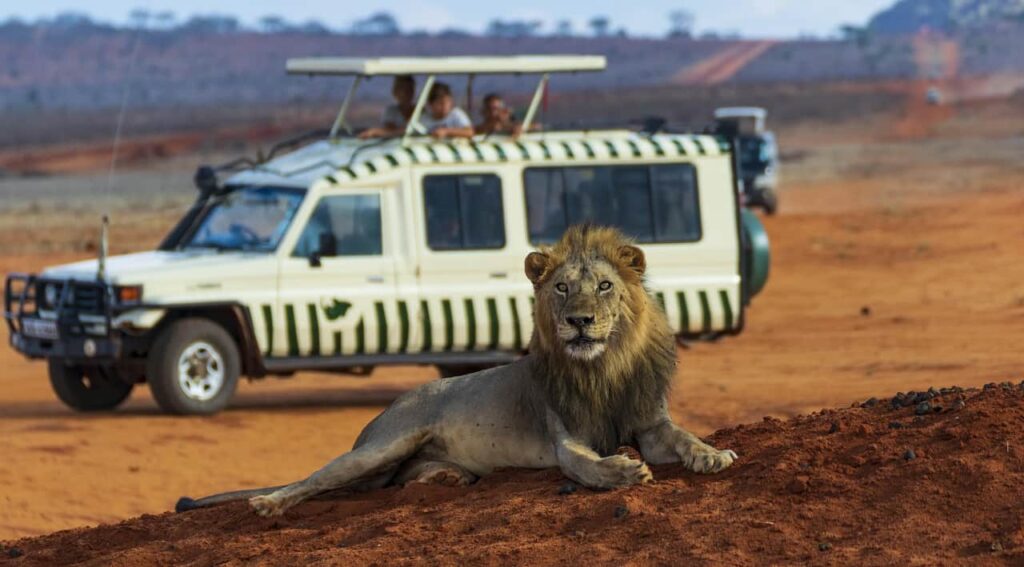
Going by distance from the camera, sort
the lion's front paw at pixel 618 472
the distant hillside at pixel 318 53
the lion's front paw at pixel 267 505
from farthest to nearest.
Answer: the distant hillside at pixel 318 53, the lion's front paw at pixel 267 505, the lion's front paw at pixel 618 472

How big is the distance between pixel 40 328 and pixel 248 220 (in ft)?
6.21

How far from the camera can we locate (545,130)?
60.6ft

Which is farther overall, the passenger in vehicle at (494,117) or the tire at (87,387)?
the passenger in vehicle at (494,117)

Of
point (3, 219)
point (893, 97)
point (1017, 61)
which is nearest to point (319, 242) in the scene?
point (3, 219)

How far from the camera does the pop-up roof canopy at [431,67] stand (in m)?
17.2

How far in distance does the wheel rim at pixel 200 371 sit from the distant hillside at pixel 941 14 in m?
123

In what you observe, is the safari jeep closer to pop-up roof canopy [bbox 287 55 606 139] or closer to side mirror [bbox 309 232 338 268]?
pop-up roof canopy [bbox 287 55 606 139]

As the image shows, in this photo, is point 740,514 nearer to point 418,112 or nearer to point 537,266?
point 537,266

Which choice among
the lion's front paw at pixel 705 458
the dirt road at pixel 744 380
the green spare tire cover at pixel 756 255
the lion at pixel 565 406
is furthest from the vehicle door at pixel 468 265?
the lion's front paw at pixel 705 458

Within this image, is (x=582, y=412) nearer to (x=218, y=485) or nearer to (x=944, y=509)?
(x=944, y=509)

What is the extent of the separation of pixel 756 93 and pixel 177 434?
77998mm

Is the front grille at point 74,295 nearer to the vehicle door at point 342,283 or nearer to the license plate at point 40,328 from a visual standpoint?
the license plate at point 40,328

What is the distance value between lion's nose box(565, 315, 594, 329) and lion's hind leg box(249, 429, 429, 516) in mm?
1049

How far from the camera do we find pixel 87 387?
56.6ft
